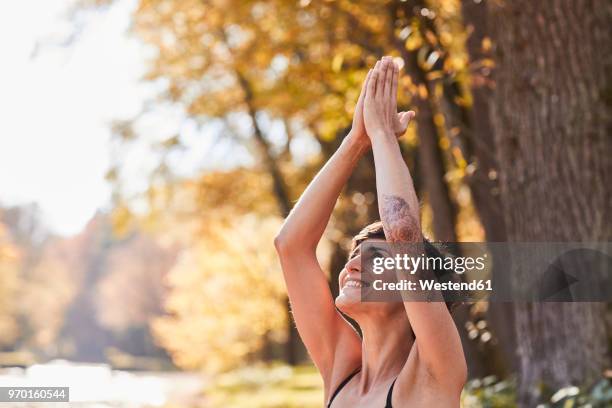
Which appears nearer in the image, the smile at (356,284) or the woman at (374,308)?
A: the woman at (374,308)

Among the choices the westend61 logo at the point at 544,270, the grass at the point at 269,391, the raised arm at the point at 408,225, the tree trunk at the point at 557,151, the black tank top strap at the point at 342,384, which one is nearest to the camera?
the raised arm at the point at 408,225

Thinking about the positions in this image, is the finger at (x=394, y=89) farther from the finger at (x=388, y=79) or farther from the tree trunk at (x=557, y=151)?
the tree trunk at (x=557, y=151)

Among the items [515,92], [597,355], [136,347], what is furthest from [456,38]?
[136,347]

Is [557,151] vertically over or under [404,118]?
under

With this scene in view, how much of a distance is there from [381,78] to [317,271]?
624mm

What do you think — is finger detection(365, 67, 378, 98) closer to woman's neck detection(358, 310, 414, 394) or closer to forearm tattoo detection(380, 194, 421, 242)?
forearm tattoo detection(380, 194, 421, 242)

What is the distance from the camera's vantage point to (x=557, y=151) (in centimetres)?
555

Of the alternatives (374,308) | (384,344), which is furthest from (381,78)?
(384,344)

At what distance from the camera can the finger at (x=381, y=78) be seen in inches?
93.6

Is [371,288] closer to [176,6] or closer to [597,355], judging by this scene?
[597,355]

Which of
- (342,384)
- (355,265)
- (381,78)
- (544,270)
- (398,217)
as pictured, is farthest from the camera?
(544,270)

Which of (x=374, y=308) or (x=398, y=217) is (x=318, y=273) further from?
(x=398, y=217)

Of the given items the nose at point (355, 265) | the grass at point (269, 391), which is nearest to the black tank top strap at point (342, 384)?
the nose at point (355, 265)

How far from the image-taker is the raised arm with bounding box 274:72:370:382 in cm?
262
